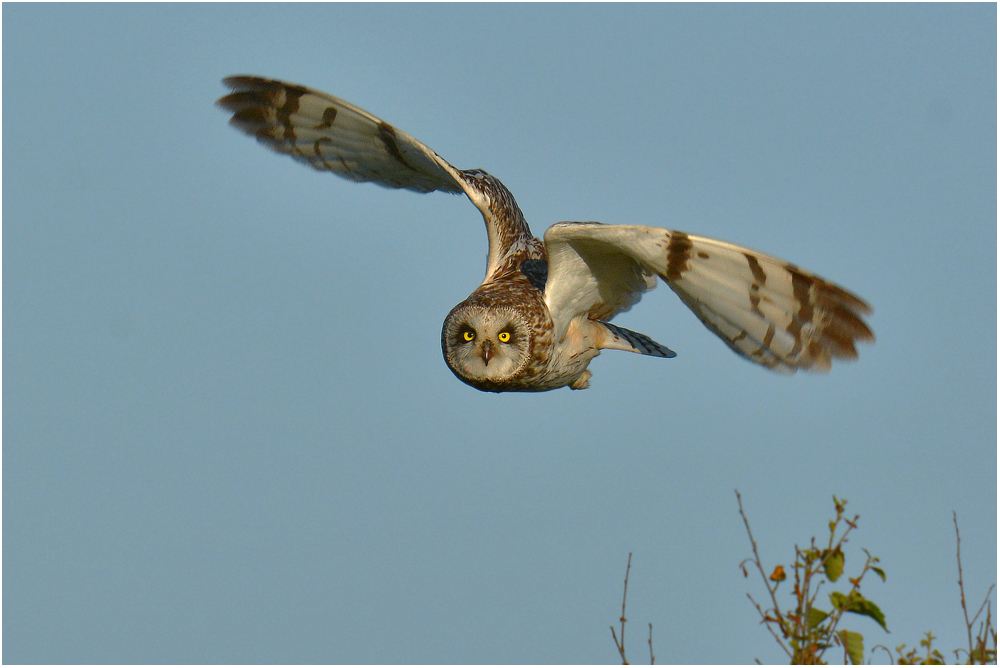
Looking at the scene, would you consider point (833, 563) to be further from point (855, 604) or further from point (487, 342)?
point (487, 342)

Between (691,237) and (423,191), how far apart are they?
11.5 feet

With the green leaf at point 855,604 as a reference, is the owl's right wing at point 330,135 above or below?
above

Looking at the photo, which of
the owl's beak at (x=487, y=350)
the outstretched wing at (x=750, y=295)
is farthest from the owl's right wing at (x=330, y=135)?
the outstretched wing at (x=750, y=295)

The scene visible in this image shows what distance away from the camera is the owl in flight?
17.8 feet

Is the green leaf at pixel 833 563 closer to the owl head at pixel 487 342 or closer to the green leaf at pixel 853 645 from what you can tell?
the green leaf at pixel 853 645

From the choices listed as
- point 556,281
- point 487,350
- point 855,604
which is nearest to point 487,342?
point 487,350

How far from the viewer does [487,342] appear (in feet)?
21.1

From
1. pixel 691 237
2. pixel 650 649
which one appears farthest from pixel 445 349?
pixel 650 649

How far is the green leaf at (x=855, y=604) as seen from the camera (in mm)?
4117

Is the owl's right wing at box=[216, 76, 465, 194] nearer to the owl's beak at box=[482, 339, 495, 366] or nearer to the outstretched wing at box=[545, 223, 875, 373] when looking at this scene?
the owl's beak at box=[482, 339, 495, 366]

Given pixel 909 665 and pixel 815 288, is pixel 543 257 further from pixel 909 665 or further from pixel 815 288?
pixel 909 665

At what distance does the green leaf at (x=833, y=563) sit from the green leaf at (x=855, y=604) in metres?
0.09

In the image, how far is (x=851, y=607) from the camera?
4137 mm

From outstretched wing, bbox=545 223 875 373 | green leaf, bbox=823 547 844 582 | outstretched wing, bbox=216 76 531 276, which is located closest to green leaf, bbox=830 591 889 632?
green leaf, bbox=823 547 844 582
